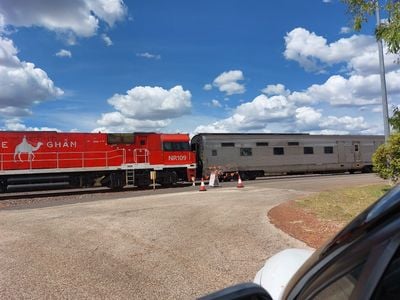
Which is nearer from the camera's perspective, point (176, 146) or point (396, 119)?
point (396, 119)

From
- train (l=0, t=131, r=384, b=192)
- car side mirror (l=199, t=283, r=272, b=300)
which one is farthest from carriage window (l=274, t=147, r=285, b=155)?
car side mirror (l=199, t=283, r=272, b=300)

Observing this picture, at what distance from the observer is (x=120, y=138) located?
28.4 meters

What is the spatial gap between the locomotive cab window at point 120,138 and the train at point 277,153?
20.2 ft

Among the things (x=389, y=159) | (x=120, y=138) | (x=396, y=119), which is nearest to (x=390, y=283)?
(x=396, y=119)

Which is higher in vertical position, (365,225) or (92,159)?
(92,159)

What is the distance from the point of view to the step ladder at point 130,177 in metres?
27.8

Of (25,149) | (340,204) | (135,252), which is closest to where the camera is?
(135,252)

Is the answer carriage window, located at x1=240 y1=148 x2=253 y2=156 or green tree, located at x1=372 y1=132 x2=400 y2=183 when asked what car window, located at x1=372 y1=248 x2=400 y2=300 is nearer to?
green tree, located at x1=372 y1=132 x2=400 y2=183

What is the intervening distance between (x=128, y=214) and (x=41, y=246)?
182 inches

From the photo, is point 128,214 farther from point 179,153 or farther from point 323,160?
point 323,160

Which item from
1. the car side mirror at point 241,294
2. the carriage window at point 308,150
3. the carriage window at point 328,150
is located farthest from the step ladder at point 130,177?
the car side mirror at point 241,294

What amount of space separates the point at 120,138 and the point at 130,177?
2612 millimetres

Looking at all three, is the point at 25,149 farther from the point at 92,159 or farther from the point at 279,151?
the point at 279,151

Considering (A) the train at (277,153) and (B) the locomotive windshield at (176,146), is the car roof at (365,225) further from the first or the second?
(A) the train at (277,153)
